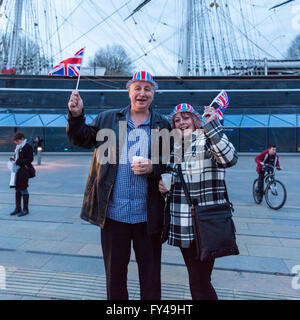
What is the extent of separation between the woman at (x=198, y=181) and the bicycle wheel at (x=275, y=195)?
19.0ft

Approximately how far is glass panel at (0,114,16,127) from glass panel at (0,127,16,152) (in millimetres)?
331

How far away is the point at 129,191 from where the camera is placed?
250cm

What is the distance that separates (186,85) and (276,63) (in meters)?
15.6

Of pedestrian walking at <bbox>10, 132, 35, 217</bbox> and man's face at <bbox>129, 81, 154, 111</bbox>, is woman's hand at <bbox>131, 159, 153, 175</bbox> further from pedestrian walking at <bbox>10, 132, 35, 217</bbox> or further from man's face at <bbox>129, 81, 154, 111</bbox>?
pedestrian walking at <bbox>10, 132, 35, 217</bbox>

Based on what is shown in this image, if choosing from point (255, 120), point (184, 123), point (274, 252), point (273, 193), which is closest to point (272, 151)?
point (273, 193)

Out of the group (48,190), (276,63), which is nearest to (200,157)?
(48,190)

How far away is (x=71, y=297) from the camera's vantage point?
328cm

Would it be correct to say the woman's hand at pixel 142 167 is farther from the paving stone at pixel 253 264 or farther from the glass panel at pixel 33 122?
the glass panel at pixel 33 122

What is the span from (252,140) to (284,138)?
245 cm

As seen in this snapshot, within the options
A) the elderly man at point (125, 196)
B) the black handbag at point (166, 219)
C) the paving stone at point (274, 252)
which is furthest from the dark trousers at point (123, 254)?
the paving stone at point (274, 252)

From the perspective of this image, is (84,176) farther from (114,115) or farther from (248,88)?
(248,88)

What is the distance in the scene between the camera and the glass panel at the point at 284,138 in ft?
79.9

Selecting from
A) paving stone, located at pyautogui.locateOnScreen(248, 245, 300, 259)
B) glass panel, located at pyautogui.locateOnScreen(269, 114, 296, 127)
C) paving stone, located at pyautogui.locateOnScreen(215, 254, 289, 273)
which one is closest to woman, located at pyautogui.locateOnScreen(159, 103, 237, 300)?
paving stone, located at pyautogui.locateOnScreen(215, 254, 289, 273)

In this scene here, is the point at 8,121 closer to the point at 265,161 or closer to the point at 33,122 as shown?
the point at 33,122
